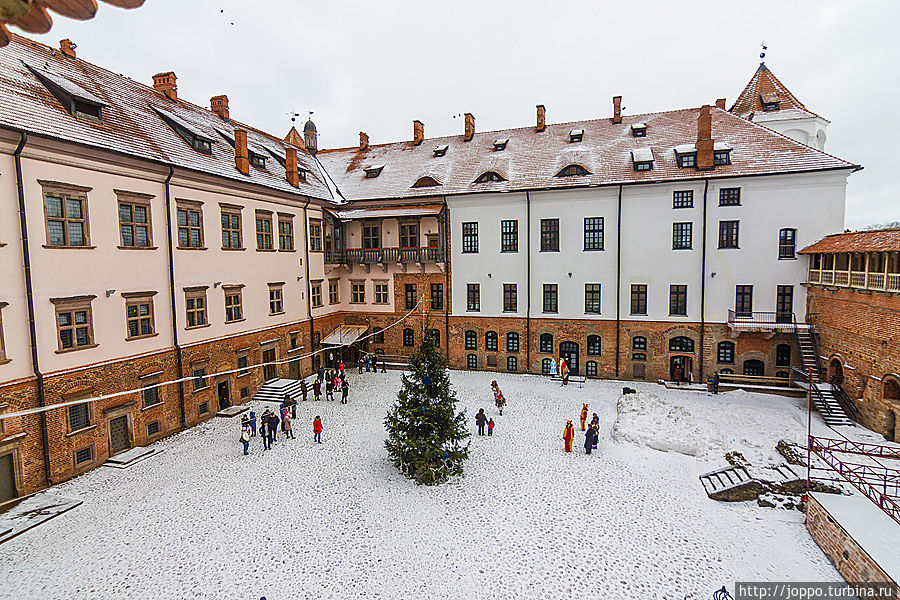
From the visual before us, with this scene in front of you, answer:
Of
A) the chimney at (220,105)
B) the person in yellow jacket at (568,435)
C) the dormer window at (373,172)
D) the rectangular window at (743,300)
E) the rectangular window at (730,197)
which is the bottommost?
the person in yellow jacket at (568,435)

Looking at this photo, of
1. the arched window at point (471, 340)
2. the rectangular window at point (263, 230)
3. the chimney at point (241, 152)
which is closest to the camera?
the chimney at point (241, 152)

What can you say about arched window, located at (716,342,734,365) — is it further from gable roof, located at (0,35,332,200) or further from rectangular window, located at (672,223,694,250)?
gable roof, located at (0,35,332,200)

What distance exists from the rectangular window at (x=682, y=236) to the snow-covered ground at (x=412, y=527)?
11.3 metres

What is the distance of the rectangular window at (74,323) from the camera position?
Answer: 53.2 ft

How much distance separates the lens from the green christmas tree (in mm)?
16328

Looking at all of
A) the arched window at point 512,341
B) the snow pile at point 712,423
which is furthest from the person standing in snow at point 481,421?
the arched window at point 512,341

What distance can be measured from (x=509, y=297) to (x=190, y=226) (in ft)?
61.8

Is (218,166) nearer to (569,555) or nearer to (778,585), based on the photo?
(569,555)

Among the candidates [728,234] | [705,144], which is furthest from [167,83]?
[728,234]

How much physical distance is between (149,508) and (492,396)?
16281mm

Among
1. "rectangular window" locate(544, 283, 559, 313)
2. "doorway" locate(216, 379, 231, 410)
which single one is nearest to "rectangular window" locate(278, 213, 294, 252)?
"doorway" locate(216, 379, 231, 410)

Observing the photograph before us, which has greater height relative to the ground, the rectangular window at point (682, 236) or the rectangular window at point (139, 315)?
the rectangular window at point (682, 236)

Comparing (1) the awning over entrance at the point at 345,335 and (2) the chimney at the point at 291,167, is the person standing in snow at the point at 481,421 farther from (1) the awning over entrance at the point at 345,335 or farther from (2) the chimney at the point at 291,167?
(2) the chimney at the point at 291,167

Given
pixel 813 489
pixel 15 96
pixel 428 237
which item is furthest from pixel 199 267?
pixel 813 489
